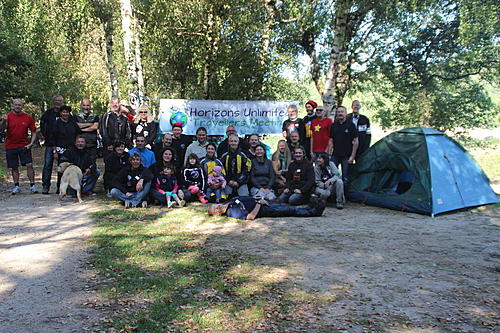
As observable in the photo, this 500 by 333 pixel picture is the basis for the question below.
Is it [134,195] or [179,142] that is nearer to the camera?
[134,195]

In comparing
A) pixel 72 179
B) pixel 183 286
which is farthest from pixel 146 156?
pixel 183 286

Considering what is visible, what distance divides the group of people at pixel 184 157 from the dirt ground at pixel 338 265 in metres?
1.05

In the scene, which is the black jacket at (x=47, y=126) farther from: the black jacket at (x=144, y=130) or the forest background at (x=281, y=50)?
the forest background at (x=281, y=50)

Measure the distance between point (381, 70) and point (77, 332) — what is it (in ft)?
54.1

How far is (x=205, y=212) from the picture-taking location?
7.92m

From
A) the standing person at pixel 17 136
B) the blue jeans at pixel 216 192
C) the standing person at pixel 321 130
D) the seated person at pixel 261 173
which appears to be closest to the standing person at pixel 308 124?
the standing person at pixel 321 130

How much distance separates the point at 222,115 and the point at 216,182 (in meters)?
2.78

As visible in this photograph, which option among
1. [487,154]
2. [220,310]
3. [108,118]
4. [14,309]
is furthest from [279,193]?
[487,154]

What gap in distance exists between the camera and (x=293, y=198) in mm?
8445

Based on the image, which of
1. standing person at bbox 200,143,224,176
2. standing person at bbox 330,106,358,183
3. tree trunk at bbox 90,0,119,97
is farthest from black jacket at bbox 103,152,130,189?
tree trunk at bbox 90,0,119,97

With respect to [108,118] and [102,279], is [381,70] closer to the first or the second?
[108,118]

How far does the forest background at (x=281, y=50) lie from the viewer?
1219cm

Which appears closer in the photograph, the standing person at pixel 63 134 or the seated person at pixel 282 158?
the standing person at pixel 63 134

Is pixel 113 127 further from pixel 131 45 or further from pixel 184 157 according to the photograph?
pixel 131 45
